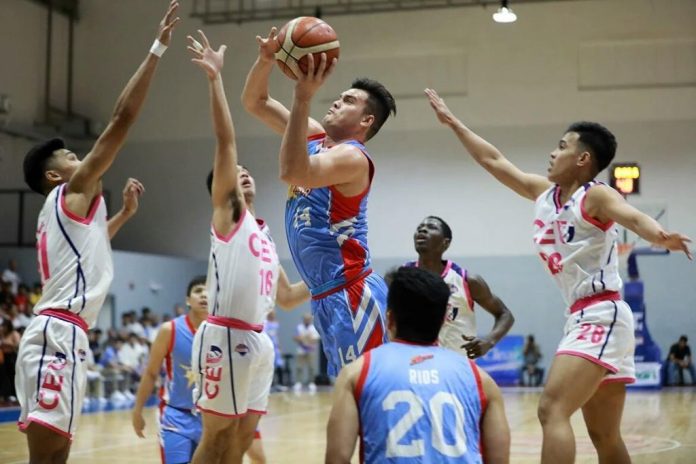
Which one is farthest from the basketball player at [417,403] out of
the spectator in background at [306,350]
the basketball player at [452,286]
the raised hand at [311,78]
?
the spectator in background at [306,350]

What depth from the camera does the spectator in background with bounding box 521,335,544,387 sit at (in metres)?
22.6

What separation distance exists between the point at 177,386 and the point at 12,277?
13849 mm

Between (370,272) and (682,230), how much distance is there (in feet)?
63.1

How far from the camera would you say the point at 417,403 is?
334cm

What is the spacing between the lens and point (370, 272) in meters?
5.10

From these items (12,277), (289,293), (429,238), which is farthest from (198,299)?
(12,277)

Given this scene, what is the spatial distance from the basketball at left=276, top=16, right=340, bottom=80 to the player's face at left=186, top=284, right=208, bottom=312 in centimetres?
268

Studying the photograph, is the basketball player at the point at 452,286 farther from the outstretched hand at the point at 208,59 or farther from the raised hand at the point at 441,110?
the outstretched hand at the point at 208,59

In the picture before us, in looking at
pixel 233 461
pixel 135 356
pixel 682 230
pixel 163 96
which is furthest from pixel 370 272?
pixel 163 96

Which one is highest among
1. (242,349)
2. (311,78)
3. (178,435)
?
(311,78)

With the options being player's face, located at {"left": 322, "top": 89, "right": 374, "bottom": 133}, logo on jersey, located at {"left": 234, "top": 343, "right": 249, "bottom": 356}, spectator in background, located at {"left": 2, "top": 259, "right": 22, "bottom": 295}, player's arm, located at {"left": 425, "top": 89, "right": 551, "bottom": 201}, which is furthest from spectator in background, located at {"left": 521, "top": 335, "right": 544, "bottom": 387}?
player's face, located at {"left": 322, "top": 89, "right": 374, "bottom": 133}

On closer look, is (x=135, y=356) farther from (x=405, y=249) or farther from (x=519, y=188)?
(x=519, y=188)

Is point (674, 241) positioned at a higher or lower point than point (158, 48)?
lower

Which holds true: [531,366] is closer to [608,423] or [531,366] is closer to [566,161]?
[608,423]
